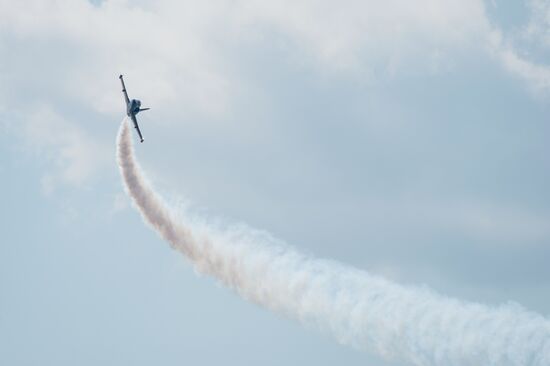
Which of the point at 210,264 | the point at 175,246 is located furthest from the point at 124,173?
the point at 210,264

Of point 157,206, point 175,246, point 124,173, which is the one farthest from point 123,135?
point 175,246

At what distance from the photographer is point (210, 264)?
83.4 metres

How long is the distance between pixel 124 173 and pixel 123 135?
641 centimetres

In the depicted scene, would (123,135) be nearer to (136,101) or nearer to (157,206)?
(136,101)

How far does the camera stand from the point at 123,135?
87000mm

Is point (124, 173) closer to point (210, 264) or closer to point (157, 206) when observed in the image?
point (157, 206)

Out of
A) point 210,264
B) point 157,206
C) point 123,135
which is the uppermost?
point 123,135

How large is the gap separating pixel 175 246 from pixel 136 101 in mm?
22802

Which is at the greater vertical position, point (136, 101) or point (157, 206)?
point (136, 101)

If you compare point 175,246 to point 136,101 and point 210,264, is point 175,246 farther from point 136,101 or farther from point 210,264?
point 136,101

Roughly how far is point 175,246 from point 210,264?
5991mm

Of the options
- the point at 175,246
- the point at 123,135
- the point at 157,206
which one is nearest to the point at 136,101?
the point at 123,135

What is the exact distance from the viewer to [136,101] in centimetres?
8306

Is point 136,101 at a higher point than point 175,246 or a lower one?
higher
